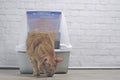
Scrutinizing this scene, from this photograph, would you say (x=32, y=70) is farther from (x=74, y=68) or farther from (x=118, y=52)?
(x=118, y=52)

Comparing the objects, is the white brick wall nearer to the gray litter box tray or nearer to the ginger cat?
the gray litter box tray

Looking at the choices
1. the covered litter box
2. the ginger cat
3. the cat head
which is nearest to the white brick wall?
the covered litter box

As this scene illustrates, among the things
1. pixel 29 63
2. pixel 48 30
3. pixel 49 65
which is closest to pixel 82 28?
pixel 48 30

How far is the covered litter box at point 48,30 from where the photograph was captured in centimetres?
525

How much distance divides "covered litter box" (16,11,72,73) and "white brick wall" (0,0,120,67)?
77cm

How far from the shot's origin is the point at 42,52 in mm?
4863

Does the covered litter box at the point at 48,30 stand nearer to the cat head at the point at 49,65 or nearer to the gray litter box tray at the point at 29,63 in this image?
the gray litter box tray at the point at 29,63

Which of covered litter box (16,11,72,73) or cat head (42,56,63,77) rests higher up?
covered litter box (16,11,72,73)

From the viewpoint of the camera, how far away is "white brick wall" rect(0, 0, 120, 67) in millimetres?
6051

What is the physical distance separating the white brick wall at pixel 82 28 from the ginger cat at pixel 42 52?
1.09 m

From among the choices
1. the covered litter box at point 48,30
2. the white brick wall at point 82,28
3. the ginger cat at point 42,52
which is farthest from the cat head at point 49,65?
the white brick wall at point 82,28

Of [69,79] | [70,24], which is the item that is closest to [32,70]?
[69,79]

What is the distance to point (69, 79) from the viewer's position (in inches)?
183

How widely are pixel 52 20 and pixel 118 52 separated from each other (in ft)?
5.51
